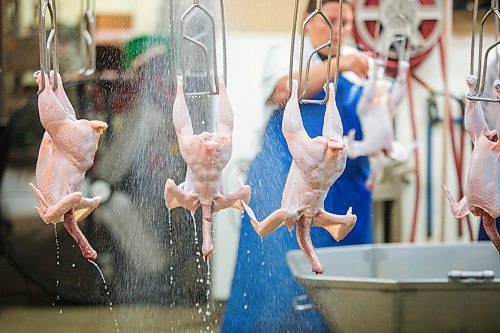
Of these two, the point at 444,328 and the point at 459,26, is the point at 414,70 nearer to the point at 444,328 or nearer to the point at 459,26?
the point at 459,26

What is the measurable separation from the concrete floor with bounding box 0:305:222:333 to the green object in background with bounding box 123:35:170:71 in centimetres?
82

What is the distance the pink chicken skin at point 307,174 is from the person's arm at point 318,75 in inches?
34.3

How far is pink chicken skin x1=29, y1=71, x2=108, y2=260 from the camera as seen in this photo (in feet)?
6.24

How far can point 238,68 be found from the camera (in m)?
3.91

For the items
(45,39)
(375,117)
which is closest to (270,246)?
(375,117)

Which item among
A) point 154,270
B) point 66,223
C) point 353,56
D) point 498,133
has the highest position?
point 353,56

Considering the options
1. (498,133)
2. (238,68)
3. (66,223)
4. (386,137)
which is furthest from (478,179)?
(238,68)

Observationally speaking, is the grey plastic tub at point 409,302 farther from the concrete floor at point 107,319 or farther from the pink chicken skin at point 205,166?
the concrete floor at point 107,319

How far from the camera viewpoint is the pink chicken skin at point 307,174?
188 cm

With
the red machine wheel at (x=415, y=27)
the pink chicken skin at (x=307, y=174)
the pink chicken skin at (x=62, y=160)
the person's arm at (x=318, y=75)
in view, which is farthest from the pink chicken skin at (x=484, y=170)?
the red machine wheel at (x=415, y=27)

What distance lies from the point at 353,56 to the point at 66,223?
50.3 inches

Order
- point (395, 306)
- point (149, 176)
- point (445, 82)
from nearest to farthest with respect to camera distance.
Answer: point (395, 306) → point (149, 176) → point (445, 82)

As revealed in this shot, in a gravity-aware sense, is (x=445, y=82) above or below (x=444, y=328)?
above

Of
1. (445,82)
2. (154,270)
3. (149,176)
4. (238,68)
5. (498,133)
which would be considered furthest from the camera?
(445,82)
